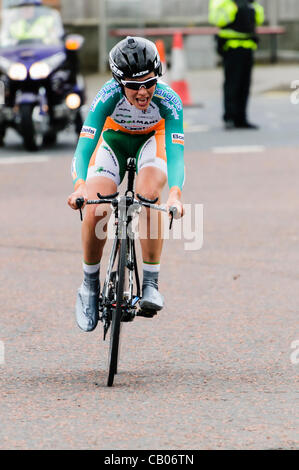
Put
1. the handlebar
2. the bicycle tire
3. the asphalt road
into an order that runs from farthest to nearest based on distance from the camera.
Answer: the bicycle tire, the handlebar, the asphalt road

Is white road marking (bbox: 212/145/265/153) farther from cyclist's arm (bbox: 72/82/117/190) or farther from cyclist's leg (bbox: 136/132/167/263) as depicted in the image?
cyclist's arm (bbox: 72/82/117/190)

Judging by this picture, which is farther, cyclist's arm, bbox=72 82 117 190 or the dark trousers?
the dark trousers

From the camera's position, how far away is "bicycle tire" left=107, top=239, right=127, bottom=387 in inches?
243

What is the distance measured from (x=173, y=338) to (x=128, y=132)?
4.38 ft

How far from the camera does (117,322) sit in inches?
243

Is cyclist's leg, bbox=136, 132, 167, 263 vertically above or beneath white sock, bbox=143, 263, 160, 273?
above

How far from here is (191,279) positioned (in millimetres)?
9109

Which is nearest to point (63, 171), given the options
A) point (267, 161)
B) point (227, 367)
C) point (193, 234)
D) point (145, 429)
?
point (267, 161)

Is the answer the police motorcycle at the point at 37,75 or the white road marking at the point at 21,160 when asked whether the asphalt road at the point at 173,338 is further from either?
the police motorcycle at the point at 37,75

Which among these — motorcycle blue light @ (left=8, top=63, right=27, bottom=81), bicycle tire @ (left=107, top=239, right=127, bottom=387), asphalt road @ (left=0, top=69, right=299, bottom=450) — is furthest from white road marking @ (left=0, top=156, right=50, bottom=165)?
bicycle tire @ (left=107, top=239, right=127, bottom=387)

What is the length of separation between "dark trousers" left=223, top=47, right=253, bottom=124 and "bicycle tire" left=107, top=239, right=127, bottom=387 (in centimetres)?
1149

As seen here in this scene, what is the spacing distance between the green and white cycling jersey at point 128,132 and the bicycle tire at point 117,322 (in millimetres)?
448

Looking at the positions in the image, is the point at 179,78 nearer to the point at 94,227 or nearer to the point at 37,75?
the point at 37,75

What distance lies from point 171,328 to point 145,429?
217 cm
